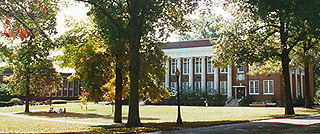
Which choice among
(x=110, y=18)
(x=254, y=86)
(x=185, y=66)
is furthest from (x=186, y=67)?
(x=110, y=18)

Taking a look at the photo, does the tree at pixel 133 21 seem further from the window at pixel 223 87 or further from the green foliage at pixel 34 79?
the window at pixel 223 87

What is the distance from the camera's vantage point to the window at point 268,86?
159ft

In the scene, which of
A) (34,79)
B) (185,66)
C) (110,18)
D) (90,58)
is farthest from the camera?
(185,66)

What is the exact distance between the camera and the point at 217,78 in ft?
173

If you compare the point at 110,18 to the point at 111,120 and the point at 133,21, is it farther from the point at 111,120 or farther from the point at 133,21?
the point at 111,120

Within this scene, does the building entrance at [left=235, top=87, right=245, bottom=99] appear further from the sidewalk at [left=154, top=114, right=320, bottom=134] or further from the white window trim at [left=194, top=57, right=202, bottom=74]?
the sidewalk at [left=154, top=114, right=320, bottom=134]

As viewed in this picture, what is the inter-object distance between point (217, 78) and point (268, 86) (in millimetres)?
7894

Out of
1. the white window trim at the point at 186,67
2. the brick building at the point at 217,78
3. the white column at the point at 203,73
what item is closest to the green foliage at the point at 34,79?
the brick building at the point at 217,78

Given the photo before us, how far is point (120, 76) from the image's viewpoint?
21.0 meters

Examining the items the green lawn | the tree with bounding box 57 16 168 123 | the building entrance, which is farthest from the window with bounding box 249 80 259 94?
the tree with bounding box 57 16 168 123

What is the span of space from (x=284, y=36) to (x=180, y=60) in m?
30.8

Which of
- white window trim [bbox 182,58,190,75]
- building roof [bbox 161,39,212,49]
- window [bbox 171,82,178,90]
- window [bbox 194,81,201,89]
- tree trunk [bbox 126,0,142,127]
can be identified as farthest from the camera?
window [bbox 171,82,178,90]

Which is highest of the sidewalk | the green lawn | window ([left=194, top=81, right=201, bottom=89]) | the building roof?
the building roof

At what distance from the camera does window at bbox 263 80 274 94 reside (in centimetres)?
4838
